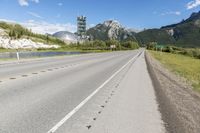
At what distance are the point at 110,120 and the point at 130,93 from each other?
4.35m

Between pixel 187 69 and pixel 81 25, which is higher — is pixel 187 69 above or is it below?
below

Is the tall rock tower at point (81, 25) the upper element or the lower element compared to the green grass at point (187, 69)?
upper

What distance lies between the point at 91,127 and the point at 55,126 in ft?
2.57

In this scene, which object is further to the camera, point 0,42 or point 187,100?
point 0,42

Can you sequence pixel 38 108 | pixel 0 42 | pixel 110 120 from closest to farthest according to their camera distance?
pixel 110 120
pixel 38 108
pixel 0 42

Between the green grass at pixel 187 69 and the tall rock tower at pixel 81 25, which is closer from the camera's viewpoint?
the green grass at pixel 187 69

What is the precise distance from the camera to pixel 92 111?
7.57 meters

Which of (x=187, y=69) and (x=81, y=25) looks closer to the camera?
(x=187, y=69)

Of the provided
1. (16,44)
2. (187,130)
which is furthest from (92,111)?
(16,44)

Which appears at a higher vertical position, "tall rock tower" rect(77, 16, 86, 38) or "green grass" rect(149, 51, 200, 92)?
"tall rock tower" rect(77, 16, 86, 38)

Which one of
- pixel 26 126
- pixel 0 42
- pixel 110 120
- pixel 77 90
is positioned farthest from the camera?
pixel 0 42

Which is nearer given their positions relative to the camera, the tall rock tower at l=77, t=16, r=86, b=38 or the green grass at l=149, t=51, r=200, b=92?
the green grass at l=149, t=51, r=200, b=92

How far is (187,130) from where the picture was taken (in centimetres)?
616

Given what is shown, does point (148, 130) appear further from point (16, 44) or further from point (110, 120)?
point (16, 44)
